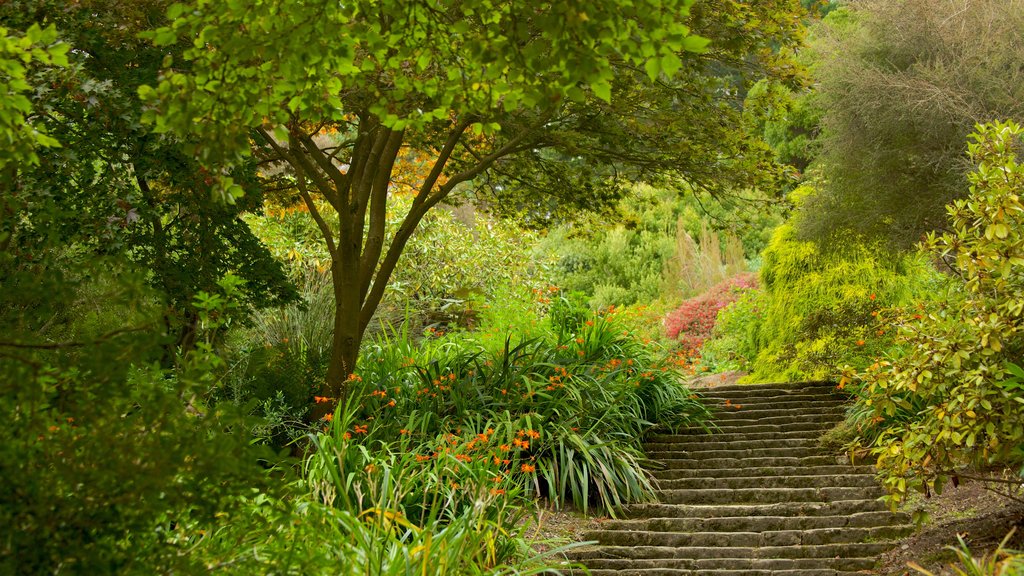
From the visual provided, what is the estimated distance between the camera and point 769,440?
923cm

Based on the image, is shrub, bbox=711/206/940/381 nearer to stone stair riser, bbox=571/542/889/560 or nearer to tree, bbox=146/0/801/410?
tree, bbox=146/0/801/410

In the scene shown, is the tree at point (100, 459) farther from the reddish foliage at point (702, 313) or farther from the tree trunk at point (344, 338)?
the reddish foliage at point (702, 313)

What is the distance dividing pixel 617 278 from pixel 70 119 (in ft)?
55.0

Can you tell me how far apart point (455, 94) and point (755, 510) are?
16.3ft

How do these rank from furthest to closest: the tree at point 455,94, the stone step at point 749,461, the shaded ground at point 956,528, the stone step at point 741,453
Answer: the stone step at point 741,453
the stone step at point 749,461
the shaded ground at point 956,528
the tree at point 455,94

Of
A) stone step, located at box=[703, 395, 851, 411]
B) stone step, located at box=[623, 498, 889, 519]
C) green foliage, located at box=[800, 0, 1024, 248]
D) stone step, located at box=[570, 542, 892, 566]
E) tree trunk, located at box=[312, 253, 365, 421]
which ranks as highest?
green foliage, located at box=[800, 0, 1024, 248]

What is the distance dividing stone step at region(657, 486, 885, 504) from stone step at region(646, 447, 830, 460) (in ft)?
2.91

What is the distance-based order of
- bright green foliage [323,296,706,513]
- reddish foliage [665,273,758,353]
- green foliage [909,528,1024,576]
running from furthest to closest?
reddish foliage [665,273,758,353]
bright green foliage [323,296,706,513]
green foliage [909,528,1024,576]

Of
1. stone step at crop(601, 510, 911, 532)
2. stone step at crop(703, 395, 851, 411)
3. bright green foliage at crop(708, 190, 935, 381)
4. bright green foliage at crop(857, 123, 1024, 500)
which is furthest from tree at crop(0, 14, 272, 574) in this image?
bright green foliage at crop(708, 190, 935, 381)

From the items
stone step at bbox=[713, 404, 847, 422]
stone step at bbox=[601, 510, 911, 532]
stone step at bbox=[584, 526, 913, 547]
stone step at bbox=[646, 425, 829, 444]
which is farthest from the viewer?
stone step at bbox=[713, 404, 847, 422]

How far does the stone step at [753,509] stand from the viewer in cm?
734

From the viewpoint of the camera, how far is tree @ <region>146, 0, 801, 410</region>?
3273mm

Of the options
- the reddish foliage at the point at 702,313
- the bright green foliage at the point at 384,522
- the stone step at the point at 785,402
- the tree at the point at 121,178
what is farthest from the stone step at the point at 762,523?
the reddish foliage at the point at 702,313

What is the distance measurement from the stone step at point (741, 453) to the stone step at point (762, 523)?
158 cm
